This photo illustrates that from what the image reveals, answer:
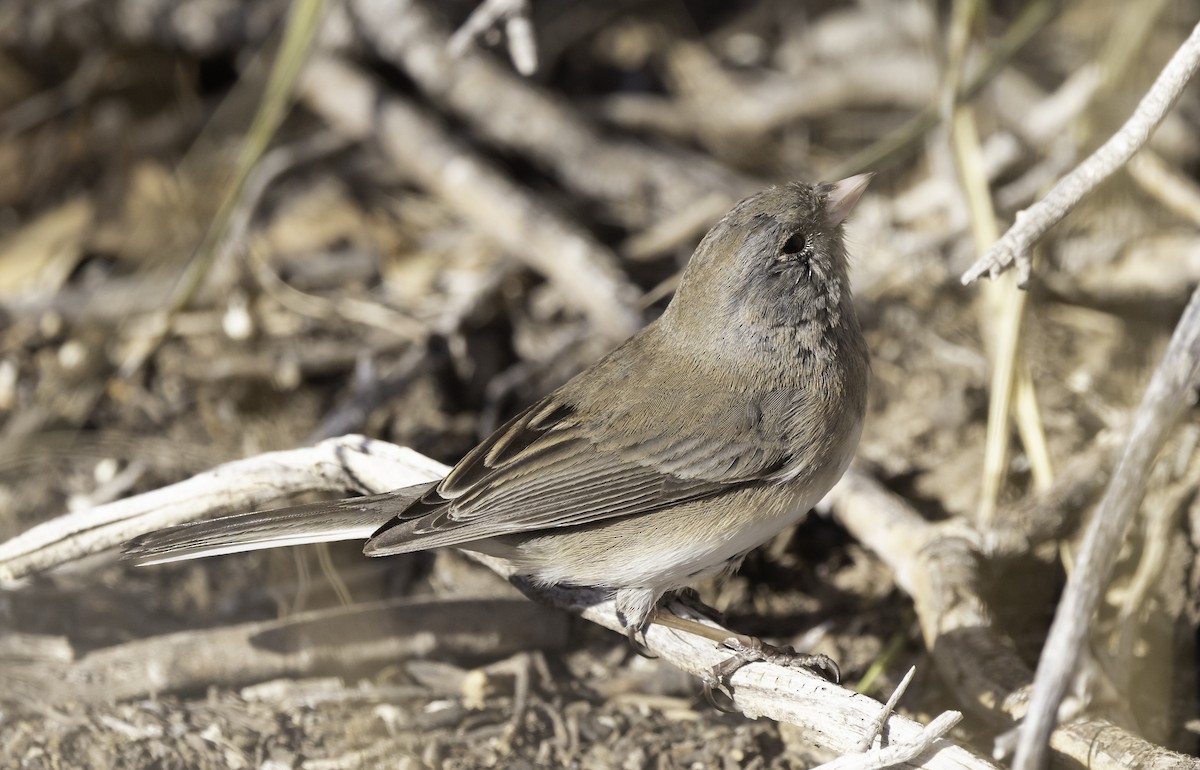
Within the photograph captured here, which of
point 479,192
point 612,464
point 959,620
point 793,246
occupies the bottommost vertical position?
point 612,464

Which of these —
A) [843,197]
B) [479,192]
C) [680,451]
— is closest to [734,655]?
[680,451]

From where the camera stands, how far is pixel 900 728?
2.14 metres

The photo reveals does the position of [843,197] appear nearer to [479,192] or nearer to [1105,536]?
[1105,536]

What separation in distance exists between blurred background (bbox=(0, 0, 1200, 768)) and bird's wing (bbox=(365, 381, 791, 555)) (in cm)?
60

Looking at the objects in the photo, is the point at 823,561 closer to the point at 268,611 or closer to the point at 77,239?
the point at 268,611

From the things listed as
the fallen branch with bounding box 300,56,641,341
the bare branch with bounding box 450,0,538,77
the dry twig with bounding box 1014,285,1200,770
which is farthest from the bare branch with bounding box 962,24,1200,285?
the fallen branch with bounding box 300,56,641,341

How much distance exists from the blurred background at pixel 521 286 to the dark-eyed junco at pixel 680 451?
451mm

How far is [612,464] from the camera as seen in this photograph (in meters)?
2.65

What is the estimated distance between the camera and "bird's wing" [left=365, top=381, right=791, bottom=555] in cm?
257

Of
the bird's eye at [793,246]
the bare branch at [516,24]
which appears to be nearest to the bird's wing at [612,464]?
the bird's eye at [793,246]

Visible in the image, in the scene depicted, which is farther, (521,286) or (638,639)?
(521,286)

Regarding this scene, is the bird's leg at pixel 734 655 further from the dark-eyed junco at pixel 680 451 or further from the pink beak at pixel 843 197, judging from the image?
the pink beak at pixel 843 197

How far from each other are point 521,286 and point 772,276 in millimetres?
1693

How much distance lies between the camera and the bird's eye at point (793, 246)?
2787 millimetres
